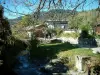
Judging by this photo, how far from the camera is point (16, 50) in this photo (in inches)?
711

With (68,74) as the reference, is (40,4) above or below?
above

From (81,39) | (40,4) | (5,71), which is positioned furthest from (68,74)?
(81,39)

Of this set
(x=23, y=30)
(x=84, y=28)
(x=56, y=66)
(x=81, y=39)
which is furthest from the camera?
(x=84, y=28)

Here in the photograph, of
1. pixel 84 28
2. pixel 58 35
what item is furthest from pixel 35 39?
pixel 58 35

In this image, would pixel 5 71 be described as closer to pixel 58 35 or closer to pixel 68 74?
pixel 68 74

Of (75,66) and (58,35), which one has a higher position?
(58,35)

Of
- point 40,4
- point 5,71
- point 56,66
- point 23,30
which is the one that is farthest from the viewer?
point 56,66

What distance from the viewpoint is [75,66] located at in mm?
19922

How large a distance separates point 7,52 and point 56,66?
6.67 m

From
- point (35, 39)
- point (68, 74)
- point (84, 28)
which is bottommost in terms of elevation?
point (68, 74)

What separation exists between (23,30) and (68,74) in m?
11.1

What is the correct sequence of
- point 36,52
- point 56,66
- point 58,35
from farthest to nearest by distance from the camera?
point 58,35 < point 36,52 < point 56,66

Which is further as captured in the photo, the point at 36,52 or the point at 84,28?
the point at 84,28

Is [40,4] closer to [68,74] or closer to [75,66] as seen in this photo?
[68,74]
